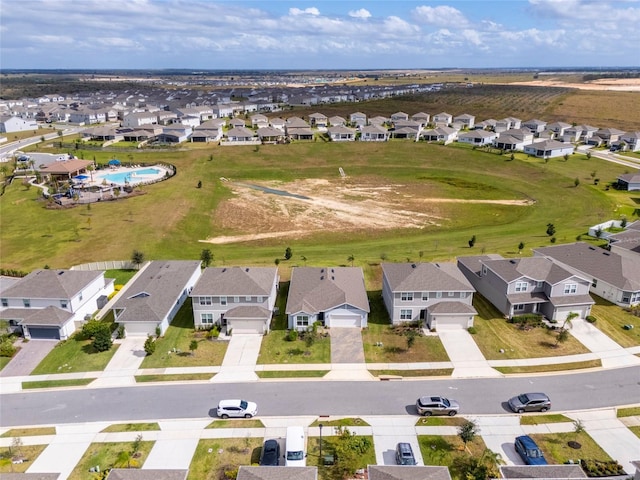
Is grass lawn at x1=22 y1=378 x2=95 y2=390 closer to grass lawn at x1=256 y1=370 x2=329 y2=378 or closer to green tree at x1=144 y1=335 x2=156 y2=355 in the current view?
green tree at x1=144 y1=335 x2=156 y2=355

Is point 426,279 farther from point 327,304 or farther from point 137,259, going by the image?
point 137,259

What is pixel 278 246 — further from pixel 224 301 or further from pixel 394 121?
pixel 394 121

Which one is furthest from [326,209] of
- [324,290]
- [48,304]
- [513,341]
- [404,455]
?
[404,455]

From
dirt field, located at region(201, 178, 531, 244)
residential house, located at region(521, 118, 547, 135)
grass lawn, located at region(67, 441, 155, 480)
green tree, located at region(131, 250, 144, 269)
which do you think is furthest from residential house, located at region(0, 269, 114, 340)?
residential house, located at region(521, 118, 547, 135)

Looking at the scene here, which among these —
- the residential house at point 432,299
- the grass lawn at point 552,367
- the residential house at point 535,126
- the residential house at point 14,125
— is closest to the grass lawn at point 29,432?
the residential house at point 432,299

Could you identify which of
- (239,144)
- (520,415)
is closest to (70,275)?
(520,415)

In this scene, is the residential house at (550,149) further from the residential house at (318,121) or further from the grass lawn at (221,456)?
the grass lawn at (221,456)
